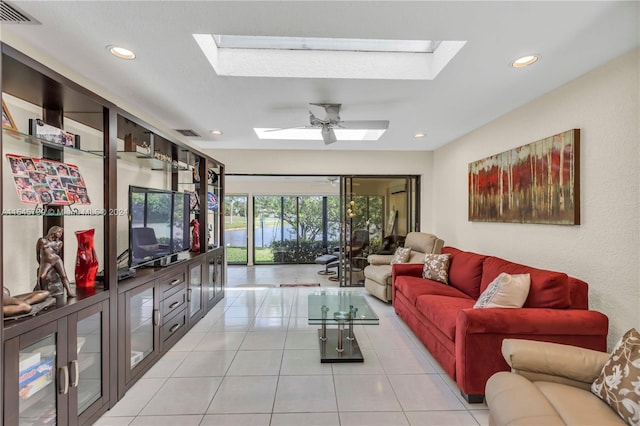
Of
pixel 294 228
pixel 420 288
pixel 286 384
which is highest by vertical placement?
pixel 294 228

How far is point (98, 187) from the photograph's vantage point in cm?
257

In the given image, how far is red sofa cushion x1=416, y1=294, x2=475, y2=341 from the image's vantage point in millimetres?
2428

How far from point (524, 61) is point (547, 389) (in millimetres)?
2175

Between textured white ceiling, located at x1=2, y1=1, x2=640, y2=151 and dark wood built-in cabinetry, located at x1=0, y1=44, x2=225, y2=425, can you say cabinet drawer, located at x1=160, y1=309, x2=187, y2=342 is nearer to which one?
dark wood built-in cabinetry, located at x1=0, y1=44, x2=225, y2=425

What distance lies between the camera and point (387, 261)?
507 cm

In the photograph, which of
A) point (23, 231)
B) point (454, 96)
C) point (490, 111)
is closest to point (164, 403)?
point (23, 231)

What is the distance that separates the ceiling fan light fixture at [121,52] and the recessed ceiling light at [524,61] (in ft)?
9.14

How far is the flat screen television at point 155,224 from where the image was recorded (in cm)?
259

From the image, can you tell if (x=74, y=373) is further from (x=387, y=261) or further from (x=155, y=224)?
(x=387, y=261)

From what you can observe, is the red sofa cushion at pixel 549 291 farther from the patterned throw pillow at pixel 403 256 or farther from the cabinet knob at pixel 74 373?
the cabinet knob at pixel 74 373

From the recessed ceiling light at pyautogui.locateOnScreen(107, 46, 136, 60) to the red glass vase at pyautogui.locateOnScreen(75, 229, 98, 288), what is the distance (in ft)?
4.19

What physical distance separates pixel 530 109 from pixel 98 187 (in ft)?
13.8

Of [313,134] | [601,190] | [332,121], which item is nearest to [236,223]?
[313,134]

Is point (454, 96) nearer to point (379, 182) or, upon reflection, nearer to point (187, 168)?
point (379, 182)
